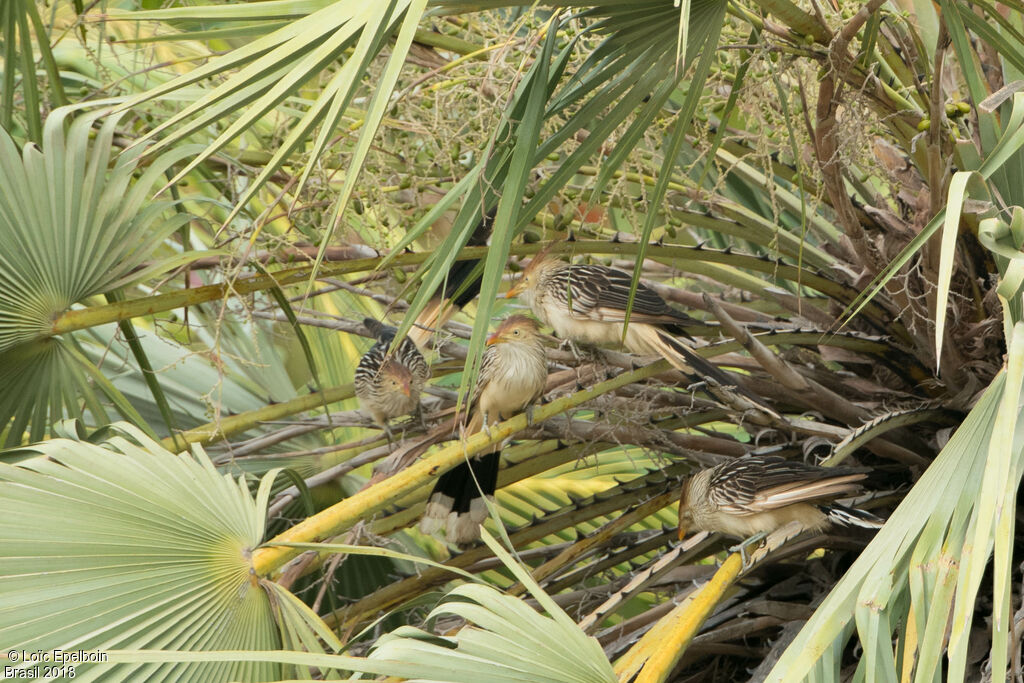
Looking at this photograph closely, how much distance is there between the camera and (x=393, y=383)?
9.43 ft

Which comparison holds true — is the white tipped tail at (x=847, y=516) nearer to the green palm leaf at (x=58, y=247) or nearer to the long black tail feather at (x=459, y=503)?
the long black tail feather at (x=459, y=503)

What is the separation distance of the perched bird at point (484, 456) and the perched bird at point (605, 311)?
0.60 ft

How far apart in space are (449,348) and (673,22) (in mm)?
1350

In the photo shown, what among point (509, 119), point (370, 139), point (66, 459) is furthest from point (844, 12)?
point (66, 459)

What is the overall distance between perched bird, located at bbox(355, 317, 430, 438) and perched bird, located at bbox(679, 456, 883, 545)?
931mm

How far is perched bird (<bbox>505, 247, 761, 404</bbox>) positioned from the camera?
2.32 m

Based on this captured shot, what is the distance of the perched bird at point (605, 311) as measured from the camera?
7.61 ft

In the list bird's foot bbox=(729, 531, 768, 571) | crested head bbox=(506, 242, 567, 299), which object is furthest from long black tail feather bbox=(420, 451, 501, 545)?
bird's foot bbox=(729, 531, 768, 571)

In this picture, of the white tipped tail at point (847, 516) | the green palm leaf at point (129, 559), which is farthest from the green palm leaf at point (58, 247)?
the white tipped tail at point (847, 516)

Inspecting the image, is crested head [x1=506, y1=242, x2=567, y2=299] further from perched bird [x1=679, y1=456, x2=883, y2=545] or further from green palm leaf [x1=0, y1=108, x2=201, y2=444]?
green palm leaf [x1=0, y1=108, x2=201, y2=444]

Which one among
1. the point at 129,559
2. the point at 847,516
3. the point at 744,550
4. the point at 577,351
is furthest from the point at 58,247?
the point at 847,516

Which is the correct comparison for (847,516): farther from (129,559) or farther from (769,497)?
(129,559)

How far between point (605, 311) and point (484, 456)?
1.75 ft

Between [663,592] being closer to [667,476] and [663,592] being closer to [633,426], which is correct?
[667,476]
